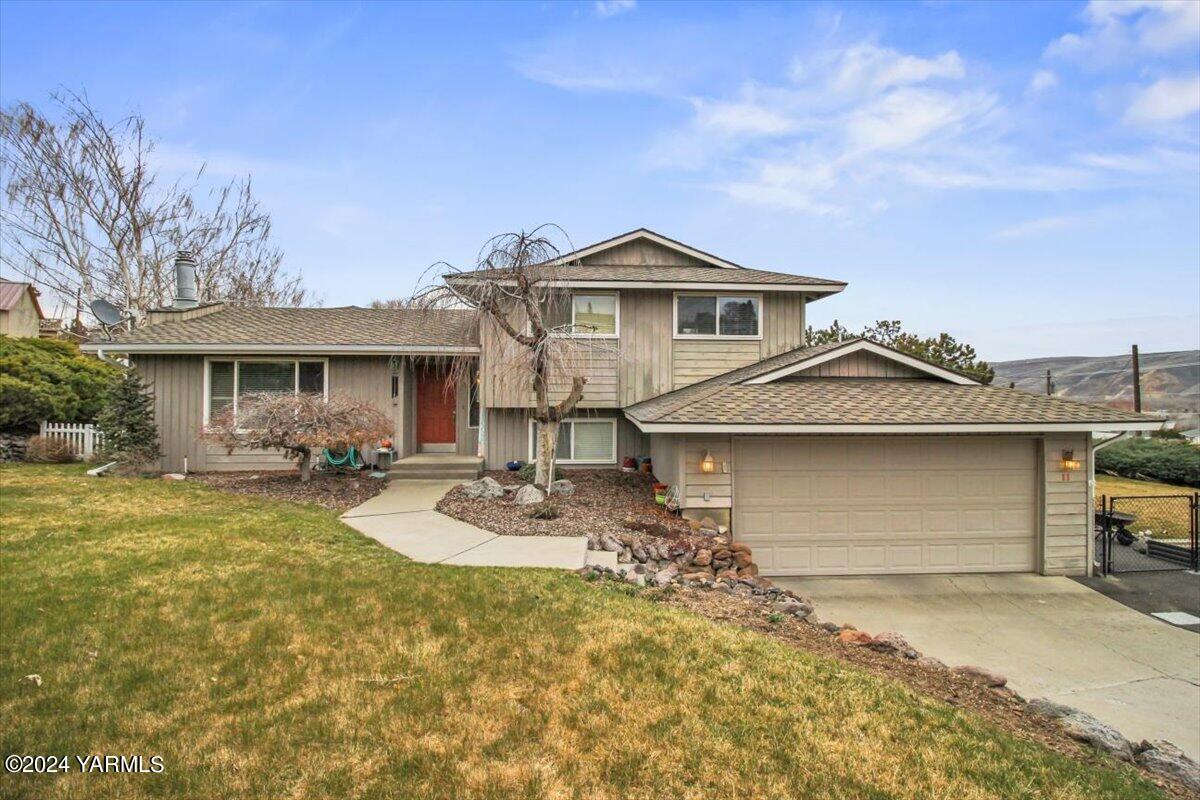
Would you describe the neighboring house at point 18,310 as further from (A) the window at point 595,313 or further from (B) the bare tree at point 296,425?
(A) the window at point 595,313

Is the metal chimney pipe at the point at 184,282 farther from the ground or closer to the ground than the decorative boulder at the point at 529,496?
farther from the ground

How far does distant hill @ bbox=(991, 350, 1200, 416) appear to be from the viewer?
27266 mm

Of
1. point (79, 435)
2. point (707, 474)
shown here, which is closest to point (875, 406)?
point (707, 474)

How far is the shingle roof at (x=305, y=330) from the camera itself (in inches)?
450

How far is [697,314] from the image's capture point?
11742 millimetres

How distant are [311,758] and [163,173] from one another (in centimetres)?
2616

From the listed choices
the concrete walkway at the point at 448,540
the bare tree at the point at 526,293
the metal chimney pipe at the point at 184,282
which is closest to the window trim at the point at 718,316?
the bare tree at the point at 526,293

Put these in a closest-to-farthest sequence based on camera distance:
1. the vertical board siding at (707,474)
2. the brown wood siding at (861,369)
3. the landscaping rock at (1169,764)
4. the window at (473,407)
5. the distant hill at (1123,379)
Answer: the landscaping rock at (1169,764)
the vertical board siding at (707,474)
the brown wood siding at (861,369)
the window at (473,407)
the distant hill at (1123,379)

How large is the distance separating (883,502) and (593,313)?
6.31m

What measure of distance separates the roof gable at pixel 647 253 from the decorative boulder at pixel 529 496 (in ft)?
19.7

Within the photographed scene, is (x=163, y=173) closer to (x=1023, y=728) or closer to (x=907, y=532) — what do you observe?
(x=907, y=532)

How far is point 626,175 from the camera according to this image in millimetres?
15695

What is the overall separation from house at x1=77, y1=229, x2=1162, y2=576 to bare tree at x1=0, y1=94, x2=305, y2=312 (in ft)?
36.5

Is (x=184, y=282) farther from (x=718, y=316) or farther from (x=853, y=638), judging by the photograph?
(x=853, y=638)
